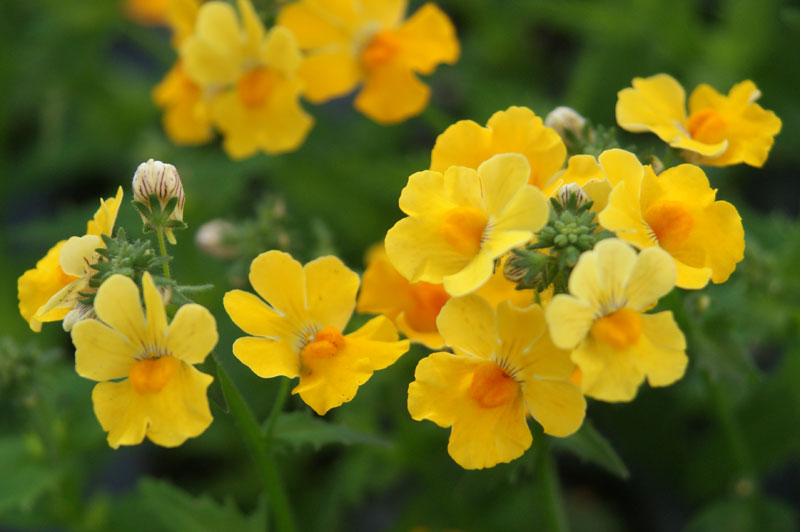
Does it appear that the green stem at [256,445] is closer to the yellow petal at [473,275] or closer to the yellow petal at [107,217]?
the yellow petal at [107,217]

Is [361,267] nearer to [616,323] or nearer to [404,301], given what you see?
[404,301]

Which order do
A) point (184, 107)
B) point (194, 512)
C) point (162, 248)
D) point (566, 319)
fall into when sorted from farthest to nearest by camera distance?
point (184, 107) → point (194, 512) → point (162, 248) → point (566, 319)

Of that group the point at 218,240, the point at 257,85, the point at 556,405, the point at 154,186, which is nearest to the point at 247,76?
the point at 257,85

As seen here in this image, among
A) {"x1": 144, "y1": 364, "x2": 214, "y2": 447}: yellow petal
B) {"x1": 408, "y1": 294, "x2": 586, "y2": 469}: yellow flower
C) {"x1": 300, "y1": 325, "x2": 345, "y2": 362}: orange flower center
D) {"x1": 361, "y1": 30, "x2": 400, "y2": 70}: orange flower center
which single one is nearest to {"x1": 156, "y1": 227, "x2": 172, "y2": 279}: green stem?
{"x1": 144, "y1": 364, "x2": 214, "y2": 447}: yellow petal

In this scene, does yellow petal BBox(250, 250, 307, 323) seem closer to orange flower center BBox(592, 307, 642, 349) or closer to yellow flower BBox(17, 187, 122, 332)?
yellow flower BBox(17, 187, 122, 332)

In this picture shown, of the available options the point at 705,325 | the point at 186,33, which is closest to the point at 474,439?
the point at 705,325

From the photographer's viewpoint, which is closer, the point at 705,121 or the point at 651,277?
the point at 651,277
